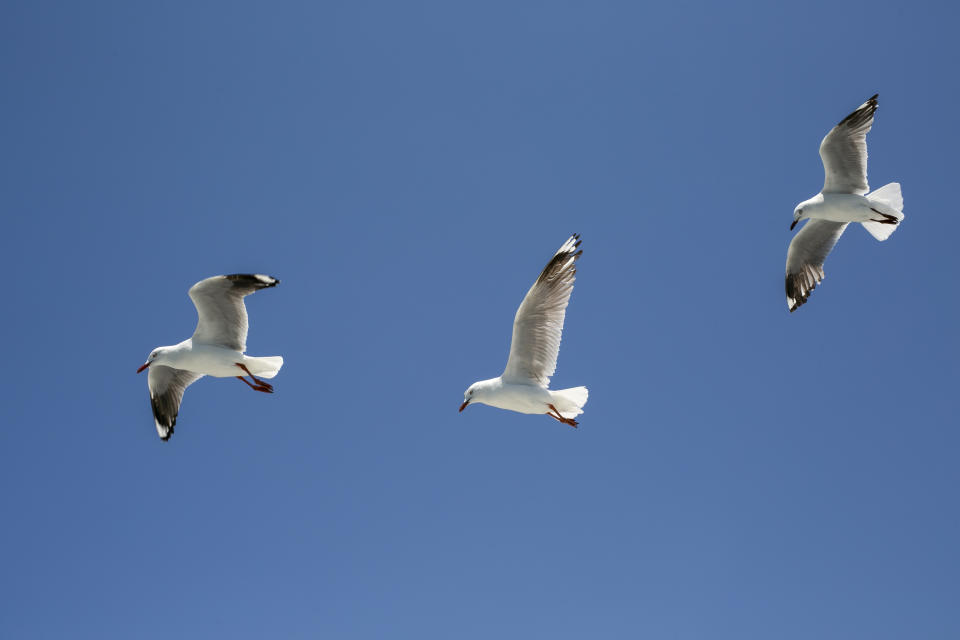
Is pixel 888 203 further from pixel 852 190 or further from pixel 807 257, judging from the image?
pixel 807 257

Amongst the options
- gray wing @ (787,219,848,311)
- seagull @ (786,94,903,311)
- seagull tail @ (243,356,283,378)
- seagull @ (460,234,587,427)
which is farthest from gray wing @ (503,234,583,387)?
gray wing @ (787,219,848,311)

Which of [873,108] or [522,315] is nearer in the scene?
[522,315]

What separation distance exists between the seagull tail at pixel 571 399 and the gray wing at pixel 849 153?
548 cm

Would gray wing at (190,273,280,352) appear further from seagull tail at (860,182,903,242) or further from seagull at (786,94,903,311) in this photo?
seagull tail at (860,182,903,242)

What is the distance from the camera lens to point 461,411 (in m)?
10.5

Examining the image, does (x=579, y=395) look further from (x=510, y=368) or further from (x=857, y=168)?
(x=857, y=168)

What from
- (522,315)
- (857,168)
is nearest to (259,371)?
(522,315)

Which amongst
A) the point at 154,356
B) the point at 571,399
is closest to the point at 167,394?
the point at 154,356

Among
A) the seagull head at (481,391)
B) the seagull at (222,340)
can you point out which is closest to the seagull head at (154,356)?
the seagull at (222,340)

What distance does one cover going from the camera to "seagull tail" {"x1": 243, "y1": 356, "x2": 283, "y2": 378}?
10.8m

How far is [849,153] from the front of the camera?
41.0 feet

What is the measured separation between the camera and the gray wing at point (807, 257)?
557 inches

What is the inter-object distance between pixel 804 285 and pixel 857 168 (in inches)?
101

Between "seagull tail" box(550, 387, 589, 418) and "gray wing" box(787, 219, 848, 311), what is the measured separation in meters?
6.15
